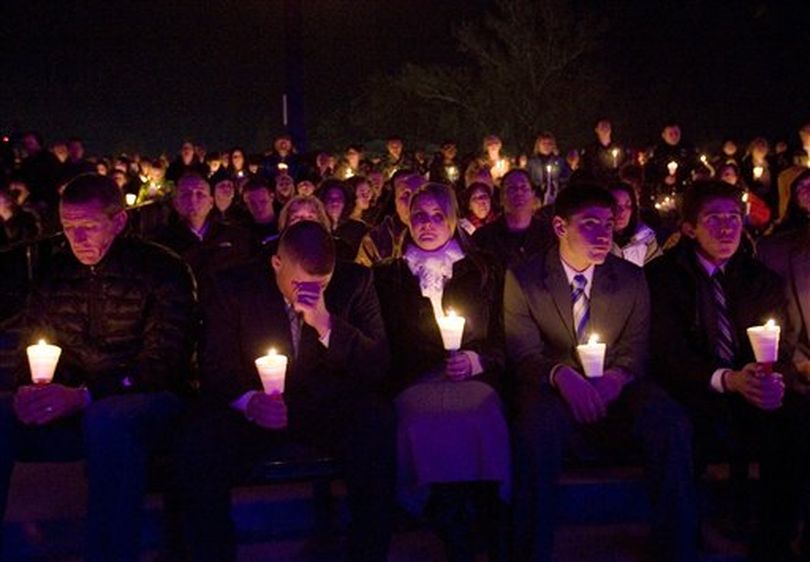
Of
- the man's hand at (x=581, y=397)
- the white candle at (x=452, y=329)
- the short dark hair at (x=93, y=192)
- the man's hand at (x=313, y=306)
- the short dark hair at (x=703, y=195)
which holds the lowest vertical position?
the man's hand at (x=581, y=397)

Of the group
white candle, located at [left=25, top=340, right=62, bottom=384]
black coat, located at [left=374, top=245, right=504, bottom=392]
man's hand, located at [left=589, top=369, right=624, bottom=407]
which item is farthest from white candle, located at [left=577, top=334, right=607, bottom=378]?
white candle, located at [left=25, top=340, right=62, bottom=384]

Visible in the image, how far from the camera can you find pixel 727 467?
16.0ft

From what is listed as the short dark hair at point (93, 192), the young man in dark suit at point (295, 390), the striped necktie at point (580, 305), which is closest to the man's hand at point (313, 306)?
the young man in dark suit at point (295, 390)

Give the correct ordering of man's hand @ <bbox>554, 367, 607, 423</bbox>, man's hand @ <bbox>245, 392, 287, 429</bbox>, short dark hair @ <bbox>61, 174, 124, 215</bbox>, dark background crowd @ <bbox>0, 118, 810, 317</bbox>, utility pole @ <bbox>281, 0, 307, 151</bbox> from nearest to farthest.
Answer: man's hand @ <bbox>245, 392, 287, 429</bbox> → man's hand @ <bbox>554, 367, 607, 423</bbox> → short dark hair @ <bbox>61, 174, 124, 215</bbox> → dark background crowd @ <bbox>0, 118, 810, 317</bbox> → utility pole @ <bbox>281, 0, 307, 151</bbox>

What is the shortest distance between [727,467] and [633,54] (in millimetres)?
29720

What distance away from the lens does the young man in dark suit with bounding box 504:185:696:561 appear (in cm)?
370

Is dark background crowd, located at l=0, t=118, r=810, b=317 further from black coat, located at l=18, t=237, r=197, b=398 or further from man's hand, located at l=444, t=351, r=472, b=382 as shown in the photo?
man's hand, located at l=444, t=351, r=472, b=382

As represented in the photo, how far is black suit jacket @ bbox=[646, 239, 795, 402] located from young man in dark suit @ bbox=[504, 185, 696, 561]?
0.11m

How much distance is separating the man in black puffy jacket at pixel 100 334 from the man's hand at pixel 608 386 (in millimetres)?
1900

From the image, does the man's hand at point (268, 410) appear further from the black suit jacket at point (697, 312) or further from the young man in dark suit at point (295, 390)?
A: the black suit jacket at point (697, 312)

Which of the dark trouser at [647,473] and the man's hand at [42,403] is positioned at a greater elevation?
the man's hand at [42,403]

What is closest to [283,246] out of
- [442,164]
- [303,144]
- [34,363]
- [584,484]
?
[34,363]

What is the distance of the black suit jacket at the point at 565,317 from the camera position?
14.0 feet

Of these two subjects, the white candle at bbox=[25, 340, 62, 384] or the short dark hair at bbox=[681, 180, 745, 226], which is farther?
the short dark hair at bbox=[681, 180, 745, 226]
